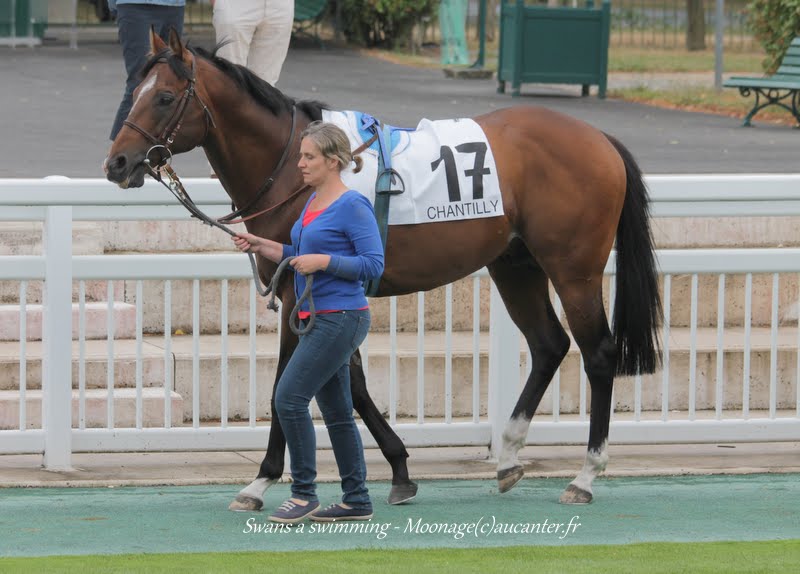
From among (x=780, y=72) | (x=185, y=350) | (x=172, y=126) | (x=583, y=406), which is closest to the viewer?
(x=172, y=126)

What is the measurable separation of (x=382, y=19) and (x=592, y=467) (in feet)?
64.2

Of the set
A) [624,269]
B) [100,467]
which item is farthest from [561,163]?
[100,467]

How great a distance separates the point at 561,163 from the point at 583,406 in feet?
5.20

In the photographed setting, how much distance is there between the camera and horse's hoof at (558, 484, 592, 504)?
672cm

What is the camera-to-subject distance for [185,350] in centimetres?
836

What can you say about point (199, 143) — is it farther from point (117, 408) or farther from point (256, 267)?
point (117, 408)

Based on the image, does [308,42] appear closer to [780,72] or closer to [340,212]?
[780,72]

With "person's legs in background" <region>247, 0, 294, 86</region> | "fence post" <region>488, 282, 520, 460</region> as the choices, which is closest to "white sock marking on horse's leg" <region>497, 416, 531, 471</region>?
"fence post" <region>488, 282, 520, 460</region>

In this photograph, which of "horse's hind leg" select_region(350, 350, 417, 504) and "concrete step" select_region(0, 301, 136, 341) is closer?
"horse's hind leg" select_region(350, 350, 417, 504)

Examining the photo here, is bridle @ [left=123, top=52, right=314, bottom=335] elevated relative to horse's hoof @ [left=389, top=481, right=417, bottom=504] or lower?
elevated

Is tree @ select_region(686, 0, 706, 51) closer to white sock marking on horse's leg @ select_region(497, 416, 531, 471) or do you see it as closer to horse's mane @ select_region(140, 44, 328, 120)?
white sock marking on horse's leg @ select_region(497, 416, 531, 471)

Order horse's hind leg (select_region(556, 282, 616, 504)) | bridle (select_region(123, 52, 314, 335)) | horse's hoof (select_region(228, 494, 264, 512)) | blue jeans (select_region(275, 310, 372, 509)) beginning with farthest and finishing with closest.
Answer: horse's hind leg (select_region(556, 282, 616, 504)), horse's hoof (select_region(228, 494, 264, 512)), bridle (select_region(123, 52, 314, 335)), blue jeans (select_region(275, 310, 372, 509))

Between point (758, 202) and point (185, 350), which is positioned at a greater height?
point (758, 202)

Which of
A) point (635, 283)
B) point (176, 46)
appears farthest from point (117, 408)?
point (635, 283)
